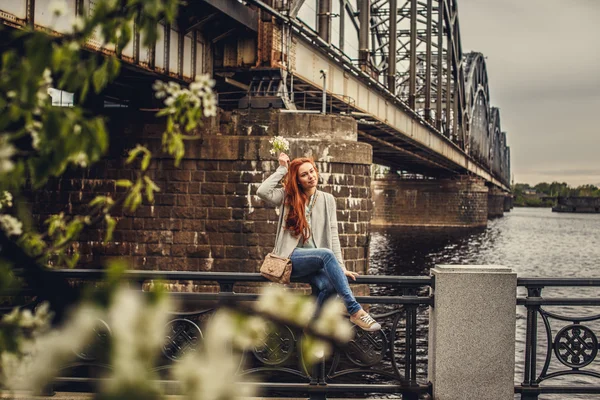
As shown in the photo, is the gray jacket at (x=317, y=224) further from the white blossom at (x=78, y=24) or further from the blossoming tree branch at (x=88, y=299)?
the white blossom at (x=78, y=24)

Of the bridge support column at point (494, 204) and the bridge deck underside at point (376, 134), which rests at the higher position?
the bridge deck underside at point (376, 134)

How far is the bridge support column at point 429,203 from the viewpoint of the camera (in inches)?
2581

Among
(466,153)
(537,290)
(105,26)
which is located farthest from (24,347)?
(466,153)

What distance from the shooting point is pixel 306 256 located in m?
5.50

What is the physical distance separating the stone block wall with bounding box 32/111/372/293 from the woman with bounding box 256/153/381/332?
31.7 feet

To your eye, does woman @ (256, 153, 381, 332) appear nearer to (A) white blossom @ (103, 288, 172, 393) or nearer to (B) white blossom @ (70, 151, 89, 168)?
(B) white blossom @ (70, 151, 89, 168)

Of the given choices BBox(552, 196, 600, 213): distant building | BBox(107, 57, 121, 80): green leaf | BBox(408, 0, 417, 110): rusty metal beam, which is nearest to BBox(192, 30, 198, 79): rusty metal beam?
BBox(107, 57, 121, 80): green leaf

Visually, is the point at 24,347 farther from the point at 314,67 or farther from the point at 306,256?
the point at 314,67

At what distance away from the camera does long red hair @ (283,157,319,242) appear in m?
5.66

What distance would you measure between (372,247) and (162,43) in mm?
25243

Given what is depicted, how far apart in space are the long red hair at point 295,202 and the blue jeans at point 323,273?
173 millimetres

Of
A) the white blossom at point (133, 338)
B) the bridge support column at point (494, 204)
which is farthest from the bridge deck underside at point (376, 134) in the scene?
the bridge support column at point (494, 204)

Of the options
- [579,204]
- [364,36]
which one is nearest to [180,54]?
[364,36]

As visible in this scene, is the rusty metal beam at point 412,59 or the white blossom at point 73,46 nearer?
the white blossom at point 73,46
